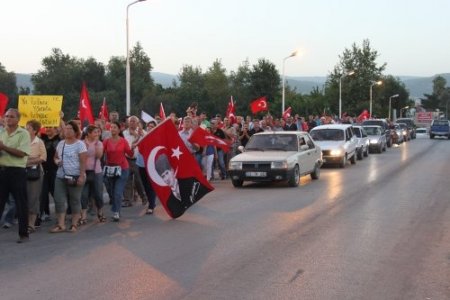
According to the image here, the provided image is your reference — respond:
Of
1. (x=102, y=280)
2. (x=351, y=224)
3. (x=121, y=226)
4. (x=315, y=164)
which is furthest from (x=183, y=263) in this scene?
(x=315, y=164)

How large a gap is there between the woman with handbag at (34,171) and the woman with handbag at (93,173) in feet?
2.58

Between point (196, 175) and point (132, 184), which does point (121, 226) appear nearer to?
point (196, 175)

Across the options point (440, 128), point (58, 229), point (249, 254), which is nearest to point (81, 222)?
point (58, 229)

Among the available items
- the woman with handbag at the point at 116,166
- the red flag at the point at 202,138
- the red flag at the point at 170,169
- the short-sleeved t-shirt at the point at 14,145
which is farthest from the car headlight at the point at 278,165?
the short-sleeved t-shirt at the point at 14,145

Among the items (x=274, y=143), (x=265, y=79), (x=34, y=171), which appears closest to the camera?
(x=34, y=171)

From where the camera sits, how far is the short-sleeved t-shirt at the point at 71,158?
9656 mm

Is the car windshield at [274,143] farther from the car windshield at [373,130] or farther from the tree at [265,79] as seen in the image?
the tree at [265,79]

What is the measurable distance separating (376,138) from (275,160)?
58.7ft

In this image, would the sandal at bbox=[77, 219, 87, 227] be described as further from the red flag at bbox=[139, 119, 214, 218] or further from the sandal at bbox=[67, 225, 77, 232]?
the red flag at bbox=[139, 119, 214, 218]

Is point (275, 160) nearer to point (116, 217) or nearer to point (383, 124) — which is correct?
point (116, 217)

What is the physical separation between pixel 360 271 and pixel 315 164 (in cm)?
1097

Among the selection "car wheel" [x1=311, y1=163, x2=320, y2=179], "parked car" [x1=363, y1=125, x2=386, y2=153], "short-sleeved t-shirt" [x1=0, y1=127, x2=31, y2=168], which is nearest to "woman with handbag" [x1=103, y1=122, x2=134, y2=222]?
"short-sleeved t-shirt" [x1=0, y1=127, x2=31, y2=168]

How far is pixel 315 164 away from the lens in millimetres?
17828

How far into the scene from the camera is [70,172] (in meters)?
9.66
